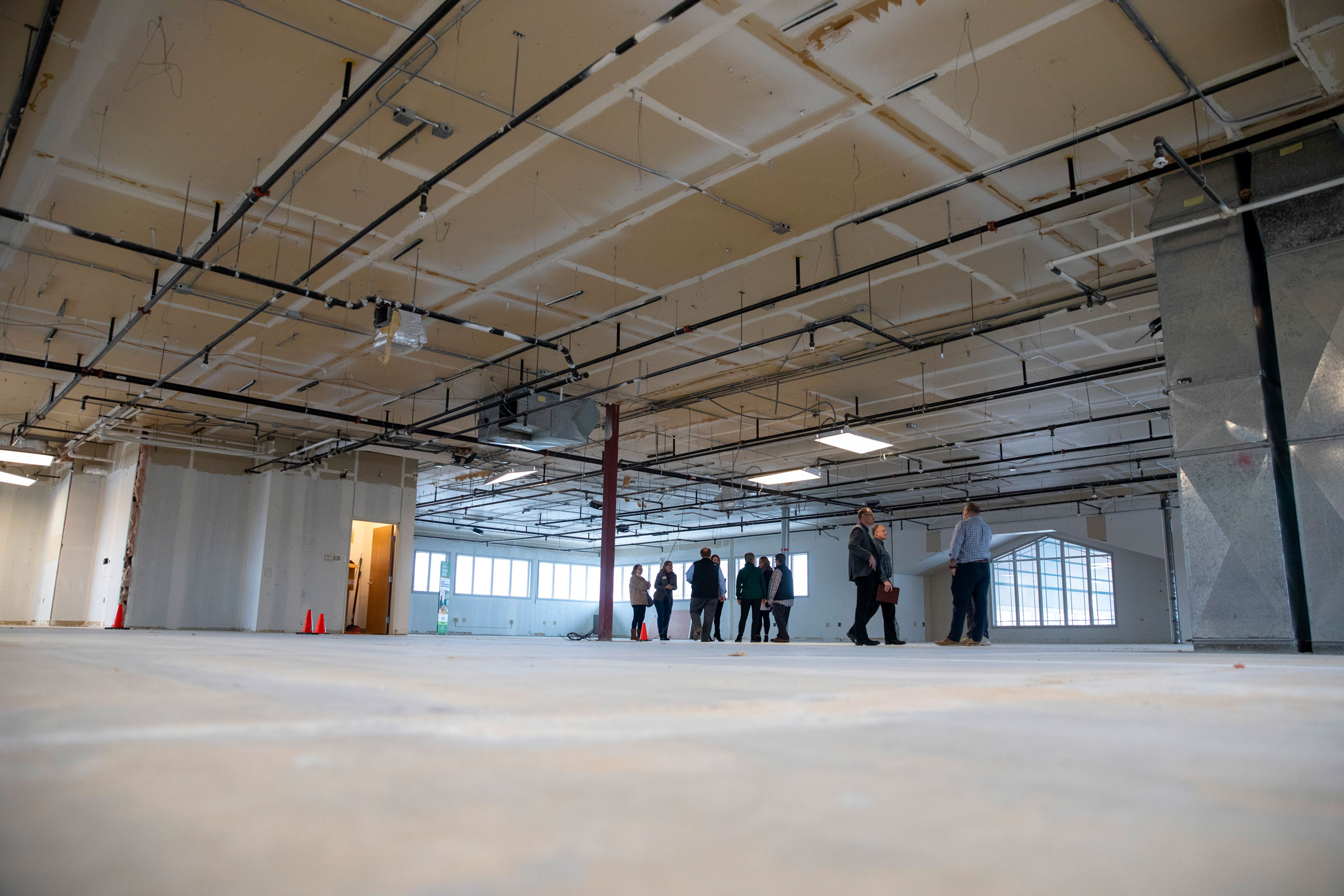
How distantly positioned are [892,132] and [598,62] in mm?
2442

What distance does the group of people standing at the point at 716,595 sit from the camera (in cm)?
1197

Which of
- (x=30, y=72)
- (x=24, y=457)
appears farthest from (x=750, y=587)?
(x=24, y=457)

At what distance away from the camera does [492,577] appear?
27.5 meters

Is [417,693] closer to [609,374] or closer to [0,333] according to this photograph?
[609,374]

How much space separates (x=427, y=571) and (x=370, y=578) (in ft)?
32.1

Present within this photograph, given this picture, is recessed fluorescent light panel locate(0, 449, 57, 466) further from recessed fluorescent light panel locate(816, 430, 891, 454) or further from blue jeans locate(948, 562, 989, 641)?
blue jeans locate(948, 562, 989, 641)

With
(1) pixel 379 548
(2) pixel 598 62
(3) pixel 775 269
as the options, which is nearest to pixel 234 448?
(1) pixel 379 548

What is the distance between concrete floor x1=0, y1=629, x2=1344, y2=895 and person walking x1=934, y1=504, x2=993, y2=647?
21.0 ft

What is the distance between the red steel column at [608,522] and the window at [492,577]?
53.7 feet

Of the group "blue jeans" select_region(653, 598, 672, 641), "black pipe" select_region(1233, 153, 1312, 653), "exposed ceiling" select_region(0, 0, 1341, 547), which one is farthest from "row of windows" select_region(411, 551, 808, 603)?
"black pipe" select_region(1233, 153, 1312, 653)

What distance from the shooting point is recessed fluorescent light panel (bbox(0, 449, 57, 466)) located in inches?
463

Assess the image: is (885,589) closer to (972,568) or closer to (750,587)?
(972,568)

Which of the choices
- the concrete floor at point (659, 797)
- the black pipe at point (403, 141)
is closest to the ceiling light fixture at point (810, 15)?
the black pipe at point (403, 141)

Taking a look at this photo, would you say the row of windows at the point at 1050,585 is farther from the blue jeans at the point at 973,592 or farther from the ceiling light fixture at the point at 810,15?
the ceiling light fixture at the point at 810,15
